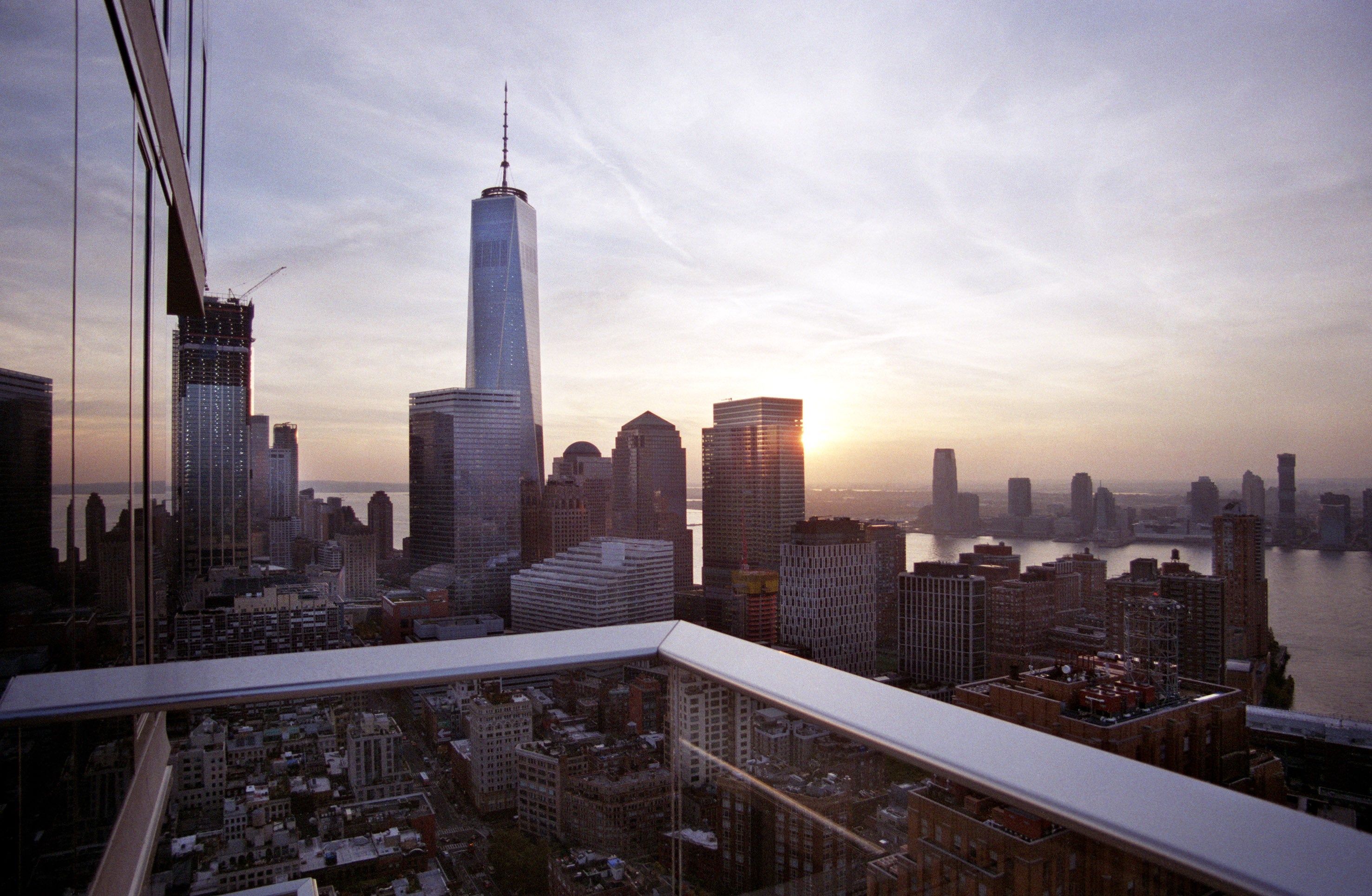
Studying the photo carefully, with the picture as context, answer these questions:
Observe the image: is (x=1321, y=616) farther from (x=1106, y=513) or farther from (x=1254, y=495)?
(x=1106, y=513)

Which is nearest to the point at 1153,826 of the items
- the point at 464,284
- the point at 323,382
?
the point at 323,382

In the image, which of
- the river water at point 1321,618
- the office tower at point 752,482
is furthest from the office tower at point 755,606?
the river water at point 1321,618

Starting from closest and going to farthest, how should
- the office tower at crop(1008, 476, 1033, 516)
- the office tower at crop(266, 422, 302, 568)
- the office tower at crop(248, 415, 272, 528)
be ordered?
A: 1. the office tower at crop(248, 415, 272, 528)
2. the office tower at crop(266, 422, 302, 568)
3. the office tower at crop(1008, 476, 1033, 516)

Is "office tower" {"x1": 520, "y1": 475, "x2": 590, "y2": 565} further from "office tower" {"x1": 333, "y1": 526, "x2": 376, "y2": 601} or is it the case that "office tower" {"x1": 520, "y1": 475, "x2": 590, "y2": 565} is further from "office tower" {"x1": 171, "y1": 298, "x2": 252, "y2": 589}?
"office tower" {"x1": 171, "y1": 298, "x2": 252, "y2": 589}

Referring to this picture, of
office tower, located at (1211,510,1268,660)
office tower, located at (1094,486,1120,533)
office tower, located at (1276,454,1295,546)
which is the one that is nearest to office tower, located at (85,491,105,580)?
office tower, located at (1211,510,1268,660)

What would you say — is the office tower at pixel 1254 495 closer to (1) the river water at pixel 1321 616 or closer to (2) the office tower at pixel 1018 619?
(1) the river water at pixel 1321 616

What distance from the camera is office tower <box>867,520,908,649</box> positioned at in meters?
16.5

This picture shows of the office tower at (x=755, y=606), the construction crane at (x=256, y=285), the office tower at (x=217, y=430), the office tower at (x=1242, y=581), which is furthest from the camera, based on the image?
the construction crane at (x=256, y=285)

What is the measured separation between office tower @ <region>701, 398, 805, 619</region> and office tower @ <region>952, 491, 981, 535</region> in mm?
4515

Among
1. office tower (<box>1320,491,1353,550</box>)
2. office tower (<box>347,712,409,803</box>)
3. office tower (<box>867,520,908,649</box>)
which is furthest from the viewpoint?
office tower (<box>867,520,908,649</box>)

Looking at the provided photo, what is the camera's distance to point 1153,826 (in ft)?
1.56

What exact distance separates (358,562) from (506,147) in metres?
20.2

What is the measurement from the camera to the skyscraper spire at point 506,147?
31125mm

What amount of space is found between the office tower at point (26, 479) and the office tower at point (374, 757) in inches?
16.3
